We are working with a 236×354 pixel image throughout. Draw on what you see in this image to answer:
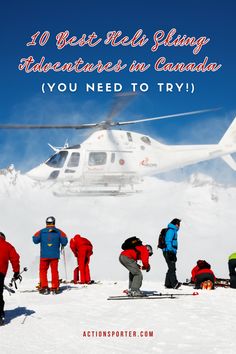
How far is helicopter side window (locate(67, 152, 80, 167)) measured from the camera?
1254 inches

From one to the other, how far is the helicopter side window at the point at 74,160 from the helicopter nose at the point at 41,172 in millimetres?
1354

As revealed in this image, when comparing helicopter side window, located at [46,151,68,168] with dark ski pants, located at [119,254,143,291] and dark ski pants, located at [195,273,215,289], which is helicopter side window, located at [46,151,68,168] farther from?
dark ski pants, located at [119,254,143,291]

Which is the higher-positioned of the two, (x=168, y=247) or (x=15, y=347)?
(x=168, y=247)

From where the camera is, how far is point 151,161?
33.3 metres

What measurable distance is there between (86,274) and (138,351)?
19.0ft

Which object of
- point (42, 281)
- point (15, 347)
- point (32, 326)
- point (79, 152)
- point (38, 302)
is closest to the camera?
point (15, 347)

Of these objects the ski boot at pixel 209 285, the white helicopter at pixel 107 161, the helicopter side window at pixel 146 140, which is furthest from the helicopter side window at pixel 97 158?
the ski boot at pixel 209 285

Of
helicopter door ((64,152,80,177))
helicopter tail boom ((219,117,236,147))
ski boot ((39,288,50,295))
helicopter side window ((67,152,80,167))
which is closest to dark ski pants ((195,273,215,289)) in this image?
ski boot ((39,288,50,295))

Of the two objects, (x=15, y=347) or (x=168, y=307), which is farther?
(x=168, y=307)

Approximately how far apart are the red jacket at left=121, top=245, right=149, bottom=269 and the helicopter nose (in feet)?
73.0

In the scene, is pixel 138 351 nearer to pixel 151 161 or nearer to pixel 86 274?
pixel 86 274

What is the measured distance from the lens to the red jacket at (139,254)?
9.12 meters

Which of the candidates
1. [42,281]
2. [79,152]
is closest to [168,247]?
[42,281]

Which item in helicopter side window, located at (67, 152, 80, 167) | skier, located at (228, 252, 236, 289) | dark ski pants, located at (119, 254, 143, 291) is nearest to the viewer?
dark ski pants, located at (119, 254, 143, 291)
